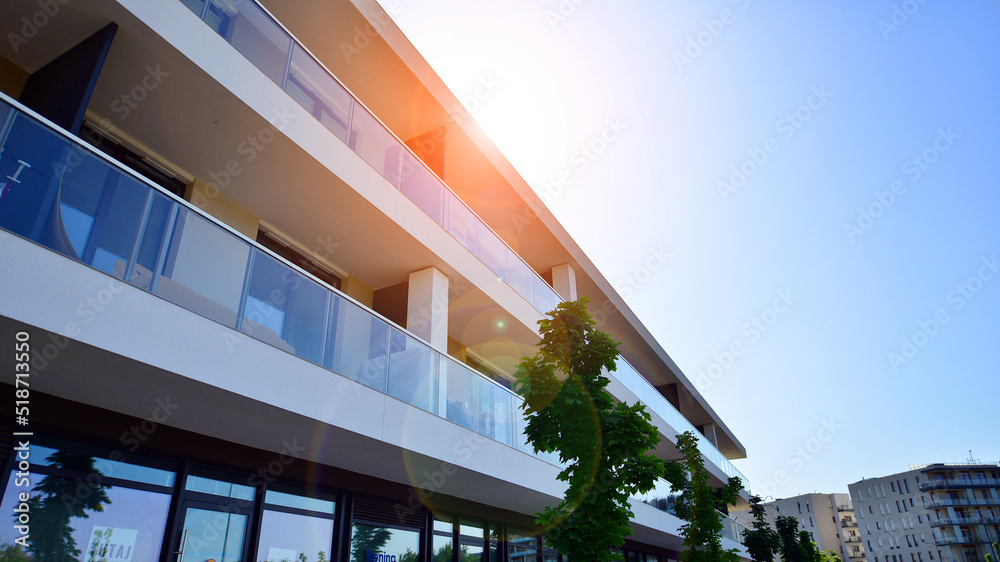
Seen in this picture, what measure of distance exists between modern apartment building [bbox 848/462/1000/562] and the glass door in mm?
103096

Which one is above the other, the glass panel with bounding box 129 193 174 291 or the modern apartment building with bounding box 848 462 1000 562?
the modern apartment building with bounding box 848 462 1000 562

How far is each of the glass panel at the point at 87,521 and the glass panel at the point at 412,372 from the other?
288 centimetres

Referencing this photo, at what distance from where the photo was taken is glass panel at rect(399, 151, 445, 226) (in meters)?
9.98

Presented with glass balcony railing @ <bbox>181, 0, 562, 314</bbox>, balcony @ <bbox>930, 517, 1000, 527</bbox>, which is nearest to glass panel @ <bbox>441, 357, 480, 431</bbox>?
glass balcony railing @ <bbox>181, 0, 562, 314</bbox>

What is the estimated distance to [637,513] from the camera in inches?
607

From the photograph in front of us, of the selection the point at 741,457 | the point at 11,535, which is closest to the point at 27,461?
the point at 11,535

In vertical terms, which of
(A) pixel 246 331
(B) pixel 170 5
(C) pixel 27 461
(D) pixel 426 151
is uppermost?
(D) pixel 426 151

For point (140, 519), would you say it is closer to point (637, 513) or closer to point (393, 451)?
point (393, 451)

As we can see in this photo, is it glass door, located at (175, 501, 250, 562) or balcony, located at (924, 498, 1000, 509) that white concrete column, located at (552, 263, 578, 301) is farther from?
balcony, located at (924, 498, 1000, 509)

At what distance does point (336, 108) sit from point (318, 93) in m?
0.33

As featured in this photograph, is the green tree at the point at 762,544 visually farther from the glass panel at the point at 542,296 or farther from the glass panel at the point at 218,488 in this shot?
the glass panel at the point at 218,488

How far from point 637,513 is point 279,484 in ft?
33.6

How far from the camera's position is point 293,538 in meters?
8.09

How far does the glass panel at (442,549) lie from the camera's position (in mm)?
10555
